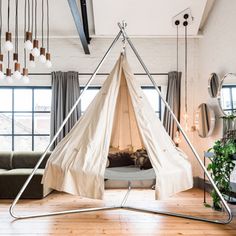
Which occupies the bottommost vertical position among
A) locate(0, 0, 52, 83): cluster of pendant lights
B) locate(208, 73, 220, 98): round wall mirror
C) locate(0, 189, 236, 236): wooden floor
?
locate(0, 189, 236, 236): wooden floor

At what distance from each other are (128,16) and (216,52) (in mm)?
1566

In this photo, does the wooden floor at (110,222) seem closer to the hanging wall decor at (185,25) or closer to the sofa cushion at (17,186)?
the sofa cushion at (17,186)

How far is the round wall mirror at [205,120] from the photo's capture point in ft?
14.8

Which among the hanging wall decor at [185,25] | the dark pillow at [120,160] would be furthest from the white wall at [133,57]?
the dark pillow at [120,160]

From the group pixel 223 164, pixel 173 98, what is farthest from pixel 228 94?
pixel 173 98

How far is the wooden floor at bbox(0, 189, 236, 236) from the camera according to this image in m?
2.76

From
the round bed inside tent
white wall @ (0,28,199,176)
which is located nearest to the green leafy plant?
the round bed inside tent

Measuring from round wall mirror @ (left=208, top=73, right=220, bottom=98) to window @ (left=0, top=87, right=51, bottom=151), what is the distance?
113 inches

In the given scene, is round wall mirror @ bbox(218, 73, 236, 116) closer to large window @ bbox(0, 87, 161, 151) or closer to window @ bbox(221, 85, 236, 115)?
window @ bbox(221, 85, 236, 115)

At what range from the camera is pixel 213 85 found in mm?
4527

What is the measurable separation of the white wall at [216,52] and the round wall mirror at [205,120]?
79mm

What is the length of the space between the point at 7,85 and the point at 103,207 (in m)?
3.04

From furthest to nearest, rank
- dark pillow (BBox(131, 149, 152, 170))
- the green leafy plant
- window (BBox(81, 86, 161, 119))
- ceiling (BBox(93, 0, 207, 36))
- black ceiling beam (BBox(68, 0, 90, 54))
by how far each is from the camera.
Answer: window (BBox(81, 86, 161, 119)) < ceiling (BBox(93, 0, 207, 36)) < dark pillow (BBox(131, 149, 152, 170)) < black ceiling beam (BBox(68, 0, 90, 54)) < the green leafy plant

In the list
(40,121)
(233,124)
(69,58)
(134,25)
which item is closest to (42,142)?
(40,121)
